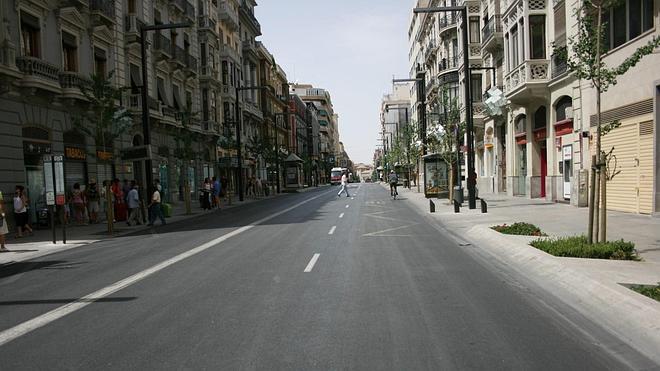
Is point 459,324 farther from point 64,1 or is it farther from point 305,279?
point 64,1

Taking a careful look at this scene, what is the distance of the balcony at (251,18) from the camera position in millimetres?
56912

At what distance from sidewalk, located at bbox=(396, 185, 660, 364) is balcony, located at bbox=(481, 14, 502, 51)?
16.3 meters

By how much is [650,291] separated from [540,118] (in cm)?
2066

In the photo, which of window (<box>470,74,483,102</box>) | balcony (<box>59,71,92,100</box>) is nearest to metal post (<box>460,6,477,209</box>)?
balcony (<box>59,71,92,100</box>)

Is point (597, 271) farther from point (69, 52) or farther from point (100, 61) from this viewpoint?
point (100, 61)

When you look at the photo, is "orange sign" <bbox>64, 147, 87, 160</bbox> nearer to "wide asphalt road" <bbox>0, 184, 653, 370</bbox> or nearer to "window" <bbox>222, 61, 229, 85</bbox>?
"wide asphalt road" <bbox>0, 184, 653, 370</bbox>

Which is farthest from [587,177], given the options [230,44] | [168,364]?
[230,44]

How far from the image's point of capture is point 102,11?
83.0 feet

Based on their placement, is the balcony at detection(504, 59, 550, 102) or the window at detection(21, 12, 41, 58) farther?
the balcony at detection(504, 59, 550, 102)

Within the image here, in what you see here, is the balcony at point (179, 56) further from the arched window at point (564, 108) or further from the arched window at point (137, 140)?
the arched window at point (564, 108)

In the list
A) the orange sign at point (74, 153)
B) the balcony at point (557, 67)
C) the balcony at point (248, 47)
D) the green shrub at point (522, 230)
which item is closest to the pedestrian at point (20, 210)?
the orange sign at point (74, 153)

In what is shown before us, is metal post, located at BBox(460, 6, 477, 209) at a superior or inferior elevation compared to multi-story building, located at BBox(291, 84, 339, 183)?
inferior

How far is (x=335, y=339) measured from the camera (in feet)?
16.3

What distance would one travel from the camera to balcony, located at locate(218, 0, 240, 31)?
4837cm
